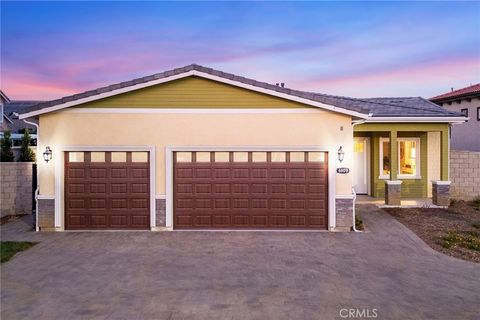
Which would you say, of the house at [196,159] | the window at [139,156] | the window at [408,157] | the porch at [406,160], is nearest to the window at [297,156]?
the house at [196,159]

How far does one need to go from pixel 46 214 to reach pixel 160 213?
3.23 m

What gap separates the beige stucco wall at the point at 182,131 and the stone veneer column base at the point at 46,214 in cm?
28

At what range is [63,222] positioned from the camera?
1131cm

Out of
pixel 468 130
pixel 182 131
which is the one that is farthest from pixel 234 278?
pixel 468 130

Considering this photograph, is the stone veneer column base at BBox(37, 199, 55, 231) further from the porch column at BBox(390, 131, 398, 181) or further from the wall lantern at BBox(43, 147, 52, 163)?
the porch column at BBox(390, 131, 398, 181)

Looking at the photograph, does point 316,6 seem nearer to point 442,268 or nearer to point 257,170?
point 257,170

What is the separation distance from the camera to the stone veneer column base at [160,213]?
36.8ft

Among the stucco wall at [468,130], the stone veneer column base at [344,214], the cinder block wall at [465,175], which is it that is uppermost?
the stucco wall at [468,130]

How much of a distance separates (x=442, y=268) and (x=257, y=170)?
5312 millimetres

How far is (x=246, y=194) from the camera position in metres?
11.4

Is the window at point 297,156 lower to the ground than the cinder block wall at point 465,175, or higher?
higher

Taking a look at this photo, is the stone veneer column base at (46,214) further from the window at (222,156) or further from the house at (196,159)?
the window at (222,156)

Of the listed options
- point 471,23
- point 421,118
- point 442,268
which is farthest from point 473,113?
point 442,268

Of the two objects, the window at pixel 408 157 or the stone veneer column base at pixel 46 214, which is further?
the window at pixel 408 157
